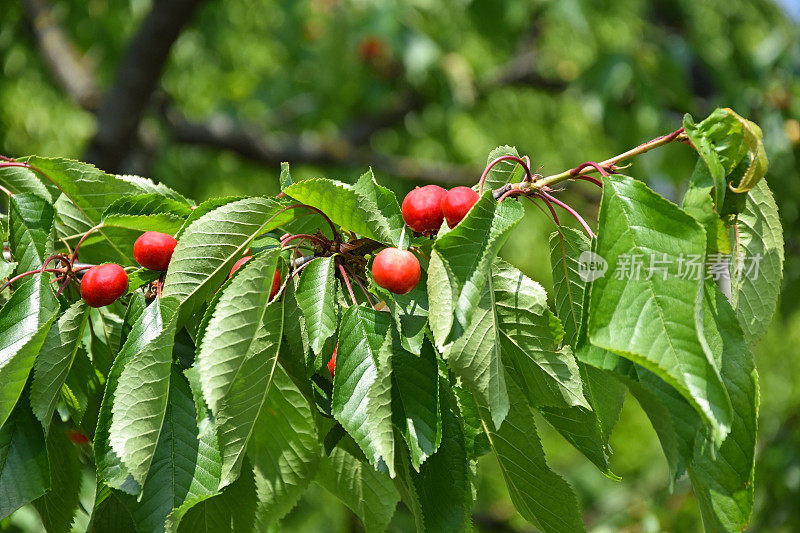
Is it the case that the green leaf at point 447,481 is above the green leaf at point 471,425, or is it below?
below

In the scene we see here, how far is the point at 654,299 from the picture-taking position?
2.21ft

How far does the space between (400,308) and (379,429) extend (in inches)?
4.9

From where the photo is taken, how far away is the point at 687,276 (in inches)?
26.4

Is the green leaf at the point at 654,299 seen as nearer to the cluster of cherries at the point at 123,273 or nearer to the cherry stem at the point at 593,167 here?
the cherry stem at the point at 593,167

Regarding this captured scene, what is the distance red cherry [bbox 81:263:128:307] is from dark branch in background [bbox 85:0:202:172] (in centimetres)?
216

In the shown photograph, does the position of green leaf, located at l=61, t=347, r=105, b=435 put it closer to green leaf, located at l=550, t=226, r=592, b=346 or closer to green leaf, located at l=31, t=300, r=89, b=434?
green leaf, located at l=31, t=300, r=89, b=434

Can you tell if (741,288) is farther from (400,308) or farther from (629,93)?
(629,93)

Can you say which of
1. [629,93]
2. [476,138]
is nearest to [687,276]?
[629,93]

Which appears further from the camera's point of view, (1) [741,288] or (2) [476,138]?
(2) [476,138]

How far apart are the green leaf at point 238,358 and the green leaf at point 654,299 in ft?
1.00

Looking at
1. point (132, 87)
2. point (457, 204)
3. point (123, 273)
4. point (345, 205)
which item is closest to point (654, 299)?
point (457, 204)

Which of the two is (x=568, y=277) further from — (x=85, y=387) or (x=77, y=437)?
(x=77, y=437)

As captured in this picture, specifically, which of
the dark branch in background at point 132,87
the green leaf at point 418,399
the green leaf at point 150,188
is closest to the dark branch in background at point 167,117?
the dark branch in background at point 132,87

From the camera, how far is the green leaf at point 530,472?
0.81 metres
